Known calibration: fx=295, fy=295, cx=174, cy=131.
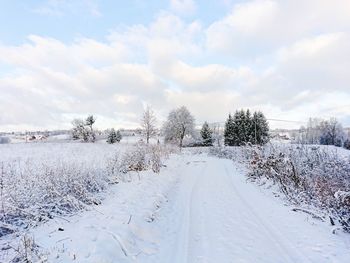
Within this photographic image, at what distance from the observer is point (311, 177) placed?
10664 millimetres

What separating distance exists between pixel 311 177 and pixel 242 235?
226 inches

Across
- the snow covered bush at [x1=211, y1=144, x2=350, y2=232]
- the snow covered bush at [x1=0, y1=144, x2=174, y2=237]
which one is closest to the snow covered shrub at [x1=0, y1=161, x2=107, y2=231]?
the snow covered bush at [x1=0, y1=144, x2=174, y2=237]

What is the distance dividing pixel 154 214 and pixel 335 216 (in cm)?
441

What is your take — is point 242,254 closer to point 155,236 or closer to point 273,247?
point 273,247

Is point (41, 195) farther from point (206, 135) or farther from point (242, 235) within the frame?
point (206, 135)

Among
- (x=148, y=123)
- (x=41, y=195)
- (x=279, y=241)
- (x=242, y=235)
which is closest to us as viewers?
(x=279, y=241)

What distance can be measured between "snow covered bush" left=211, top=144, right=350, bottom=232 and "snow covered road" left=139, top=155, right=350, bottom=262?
0.58 m

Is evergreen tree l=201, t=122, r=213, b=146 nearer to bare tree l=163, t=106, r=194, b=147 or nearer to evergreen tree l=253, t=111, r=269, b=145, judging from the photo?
bare tree l=163, t=106, r=194, b=147

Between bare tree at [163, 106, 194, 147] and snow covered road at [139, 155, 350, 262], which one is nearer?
snow covered road at [139, 155, 350, 262]

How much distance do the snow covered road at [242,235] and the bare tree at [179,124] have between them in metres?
64.0

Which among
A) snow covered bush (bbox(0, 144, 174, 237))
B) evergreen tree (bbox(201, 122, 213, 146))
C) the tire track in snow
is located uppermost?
evergreen tree (bbox(201, 122, 213, 146))

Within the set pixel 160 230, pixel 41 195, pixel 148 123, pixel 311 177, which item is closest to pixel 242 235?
pixel 160 230

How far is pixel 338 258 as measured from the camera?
200 inches

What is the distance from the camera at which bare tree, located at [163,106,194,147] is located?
243 ft
